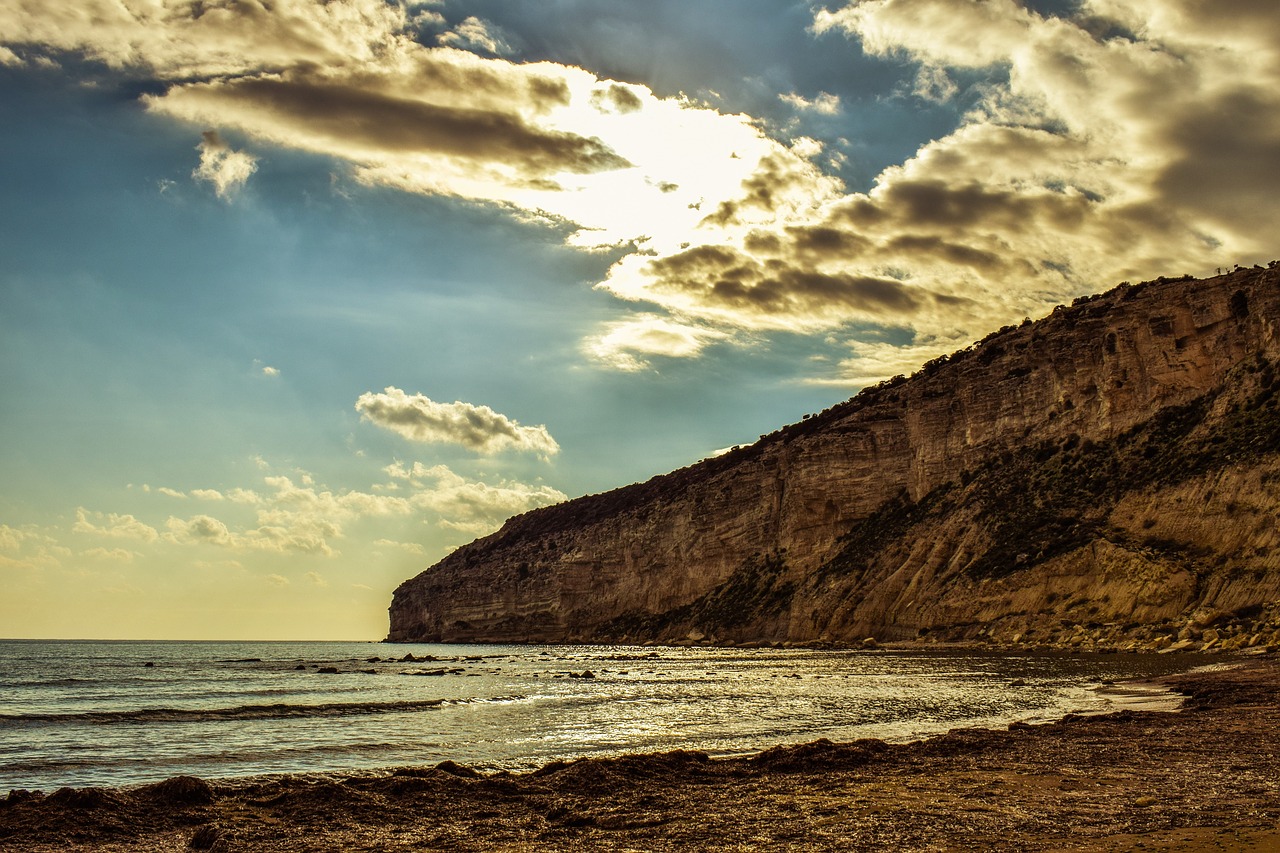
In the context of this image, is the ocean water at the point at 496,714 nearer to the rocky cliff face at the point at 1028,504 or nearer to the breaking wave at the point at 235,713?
the breaking wave at the point at 235,713

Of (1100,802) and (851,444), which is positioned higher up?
(851,444)

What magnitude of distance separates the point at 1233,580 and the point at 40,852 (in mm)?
60348

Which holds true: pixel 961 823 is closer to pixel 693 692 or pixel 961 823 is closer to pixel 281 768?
pixel 281 768

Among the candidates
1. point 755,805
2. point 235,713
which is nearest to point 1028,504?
point 235,713

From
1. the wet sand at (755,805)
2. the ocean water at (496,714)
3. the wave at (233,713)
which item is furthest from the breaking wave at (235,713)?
the wet sand at (755,805)

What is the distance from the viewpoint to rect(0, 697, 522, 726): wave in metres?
30.4

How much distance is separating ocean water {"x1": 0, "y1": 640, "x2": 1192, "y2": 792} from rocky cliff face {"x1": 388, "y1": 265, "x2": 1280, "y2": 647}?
47.1ft

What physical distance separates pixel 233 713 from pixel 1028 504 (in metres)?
61.8

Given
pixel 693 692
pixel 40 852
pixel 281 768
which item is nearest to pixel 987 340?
pixel 693 692

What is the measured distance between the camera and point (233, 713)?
106ft

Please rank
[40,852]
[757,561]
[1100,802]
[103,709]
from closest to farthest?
[40,852] < [1100,802] < [103,709] < [757,561]

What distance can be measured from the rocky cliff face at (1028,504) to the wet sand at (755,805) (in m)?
39.1

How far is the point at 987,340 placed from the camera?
100 m

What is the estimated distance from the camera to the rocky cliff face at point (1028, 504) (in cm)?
5919
